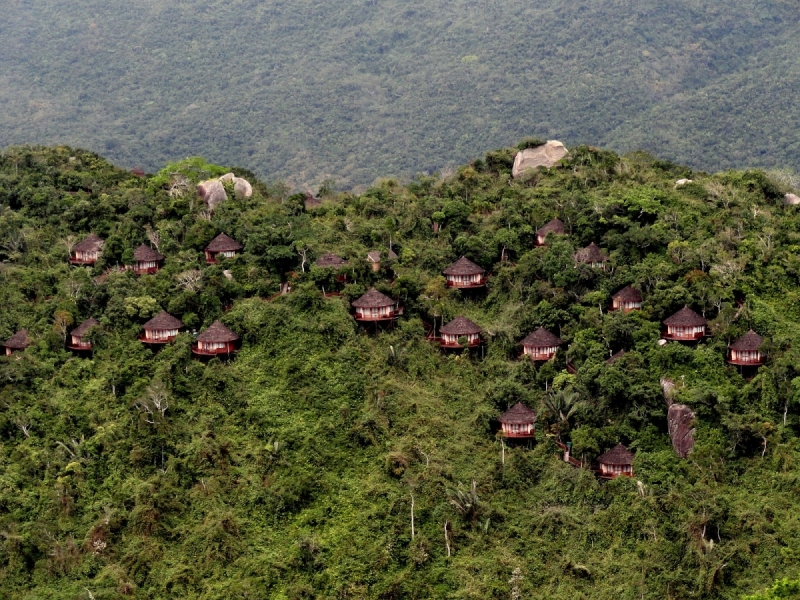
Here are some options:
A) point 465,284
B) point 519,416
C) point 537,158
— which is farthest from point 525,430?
point 537,158

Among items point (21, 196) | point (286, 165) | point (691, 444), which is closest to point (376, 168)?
point (286, 165)

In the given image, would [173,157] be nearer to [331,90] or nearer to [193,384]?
[331,90]

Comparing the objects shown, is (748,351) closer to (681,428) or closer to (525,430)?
(681,428)

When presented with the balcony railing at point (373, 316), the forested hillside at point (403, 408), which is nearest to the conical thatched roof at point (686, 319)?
the forested hillside at point (403, 408)

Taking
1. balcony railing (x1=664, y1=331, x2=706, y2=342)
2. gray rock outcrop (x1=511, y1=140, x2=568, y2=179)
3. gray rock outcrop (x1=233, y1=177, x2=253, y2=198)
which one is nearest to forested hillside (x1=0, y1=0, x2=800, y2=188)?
gray rock outcrop (x1=511, y1=140, x2=568, y2=179)

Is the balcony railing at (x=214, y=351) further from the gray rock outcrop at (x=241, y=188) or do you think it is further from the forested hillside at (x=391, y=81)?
the forested hillside at (x=391, y=81)

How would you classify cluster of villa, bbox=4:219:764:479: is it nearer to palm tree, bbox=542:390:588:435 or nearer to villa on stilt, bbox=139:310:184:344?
villa on stilt, bbox=139:310:184:344
